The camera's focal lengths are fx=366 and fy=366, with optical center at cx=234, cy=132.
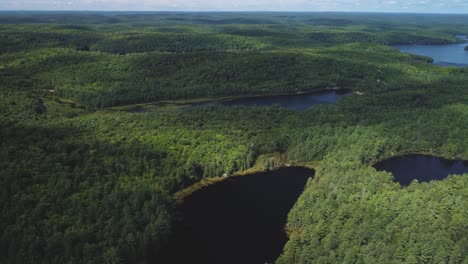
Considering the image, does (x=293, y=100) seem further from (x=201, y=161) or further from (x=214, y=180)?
(x=214, y=180)

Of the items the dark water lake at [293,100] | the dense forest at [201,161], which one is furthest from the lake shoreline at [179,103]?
the dense forest at [201,161]

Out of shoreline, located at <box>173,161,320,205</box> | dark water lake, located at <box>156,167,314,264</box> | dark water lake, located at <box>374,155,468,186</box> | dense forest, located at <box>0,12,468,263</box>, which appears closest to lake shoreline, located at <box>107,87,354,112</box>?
dense forest, located at <box>0,12,468,263</box>

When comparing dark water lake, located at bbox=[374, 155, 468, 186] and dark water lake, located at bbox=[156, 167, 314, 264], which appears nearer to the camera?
dark water lake, located at bbox=[156, 167, 314, 264]

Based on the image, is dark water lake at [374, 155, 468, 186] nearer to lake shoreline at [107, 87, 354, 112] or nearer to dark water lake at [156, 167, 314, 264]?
dark water lake at [156, 167, 314, 264]

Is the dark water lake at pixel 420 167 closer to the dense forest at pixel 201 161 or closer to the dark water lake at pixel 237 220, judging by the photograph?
the dense forest at pixel 201 161

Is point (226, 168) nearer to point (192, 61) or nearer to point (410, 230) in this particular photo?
point (410, 230)

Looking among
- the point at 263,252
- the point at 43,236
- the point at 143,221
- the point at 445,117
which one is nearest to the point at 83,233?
the point at 43,236
